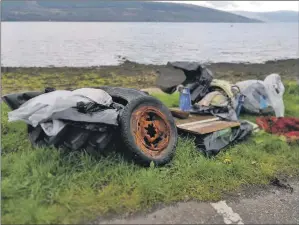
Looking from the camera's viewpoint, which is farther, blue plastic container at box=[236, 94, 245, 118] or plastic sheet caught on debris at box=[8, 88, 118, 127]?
blue plastic container at box=[236, 94, 245, 118]

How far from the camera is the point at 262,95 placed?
31.6ft

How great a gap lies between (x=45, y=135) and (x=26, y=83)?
14988mm

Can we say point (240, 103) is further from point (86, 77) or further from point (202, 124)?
point (86, 77)

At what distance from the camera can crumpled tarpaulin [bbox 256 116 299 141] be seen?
783 centimetres

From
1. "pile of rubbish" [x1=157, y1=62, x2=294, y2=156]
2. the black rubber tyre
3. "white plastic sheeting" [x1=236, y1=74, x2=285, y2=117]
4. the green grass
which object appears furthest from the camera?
"white plastic sheeting" [x1=236, y1=74, x2=285, y2=117]

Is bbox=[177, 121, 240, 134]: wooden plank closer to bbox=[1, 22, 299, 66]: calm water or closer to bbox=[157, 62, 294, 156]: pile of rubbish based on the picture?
bbox=[157, 62, 294, 156]: pile of rubbish

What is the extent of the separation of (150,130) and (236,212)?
6.39ft

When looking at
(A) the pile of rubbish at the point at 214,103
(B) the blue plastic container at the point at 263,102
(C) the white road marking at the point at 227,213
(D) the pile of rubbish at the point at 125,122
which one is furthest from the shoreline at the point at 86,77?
(C) the white road marking at the point at 227,213

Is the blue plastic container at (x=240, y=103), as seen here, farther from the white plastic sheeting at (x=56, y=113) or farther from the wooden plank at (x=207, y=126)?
the white plastic sheeting at (x=56, y=113)

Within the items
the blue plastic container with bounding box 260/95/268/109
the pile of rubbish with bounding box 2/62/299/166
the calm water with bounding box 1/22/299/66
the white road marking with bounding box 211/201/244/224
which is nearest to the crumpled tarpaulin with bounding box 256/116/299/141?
the pile of rubbish with bounding box 2/62/299/166

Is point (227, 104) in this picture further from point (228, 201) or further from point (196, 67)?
point (228, 201)

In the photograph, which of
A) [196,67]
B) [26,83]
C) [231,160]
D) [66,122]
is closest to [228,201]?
[231,160]

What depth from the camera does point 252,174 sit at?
19.1 feet

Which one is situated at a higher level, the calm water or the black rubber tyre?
the black rubber tyre
